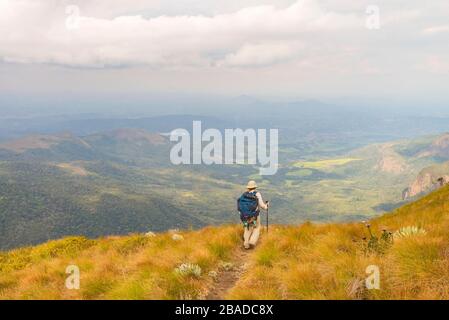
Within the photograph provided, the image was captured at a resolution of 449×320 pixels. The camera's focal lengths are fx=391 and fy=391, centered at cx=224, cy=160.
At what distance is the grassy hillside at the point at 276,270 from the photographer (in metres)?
9.43

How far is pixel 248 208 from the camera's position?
1769cm

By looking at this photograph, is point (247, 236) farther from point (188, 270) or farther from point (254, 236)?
point (188, 270)

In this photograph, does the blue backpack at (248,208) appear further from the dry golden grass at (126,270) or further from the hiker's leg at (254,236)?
the dry golden grass at (126,270)

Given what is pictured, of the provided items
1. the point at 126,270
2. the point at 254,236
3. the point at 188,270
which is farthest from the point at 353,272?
the point at 126,270

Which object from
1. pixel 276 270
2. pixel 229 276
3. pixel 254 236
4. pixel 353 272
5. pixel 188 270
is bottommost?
pixel 229 276

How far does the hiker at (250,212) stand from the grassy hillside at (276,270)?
2.79 ft

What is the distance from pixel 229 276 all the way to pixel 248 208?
464cm

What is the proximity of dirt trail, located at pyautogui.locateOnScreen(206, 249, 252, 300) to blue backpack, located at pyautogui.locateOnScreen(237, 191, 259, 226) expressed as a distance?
1444 millimetres

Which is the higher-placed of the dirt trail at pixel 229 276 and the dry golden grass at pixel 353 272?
the dry golden grass at pixel 353 272

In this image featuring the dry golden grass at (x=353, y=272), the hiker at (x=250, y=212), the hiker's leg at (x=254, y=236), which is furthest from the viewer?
the hiker at (x=250, y=212)

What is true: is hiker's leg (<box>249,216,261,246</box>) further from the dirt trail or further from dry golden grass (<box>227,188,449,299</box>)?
dry golden grass (<box>227,188,449,299</box>)

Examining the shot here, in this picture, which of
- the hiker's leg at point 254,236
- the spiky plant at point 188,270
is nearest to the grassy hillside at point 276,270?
the spiky plant at point 188,270

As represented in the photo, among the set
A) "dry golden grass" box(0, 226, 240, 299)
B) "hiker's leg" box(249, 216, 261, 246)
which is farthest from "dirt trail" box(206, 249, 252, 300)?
"hiker's leg" box(249, 216, 261, 246)
